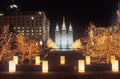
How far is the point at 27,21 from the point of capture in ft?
383

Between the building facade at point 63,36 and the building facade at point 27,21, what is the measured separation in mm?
20132

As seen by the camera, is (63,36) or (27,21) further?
(63,36)

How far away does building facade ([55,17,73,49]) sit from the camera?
5412 inches

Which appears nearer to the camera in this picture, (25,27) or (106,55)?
(106,55)

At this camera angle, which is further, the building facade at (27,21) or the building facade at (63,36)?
the building facade at (63,36)

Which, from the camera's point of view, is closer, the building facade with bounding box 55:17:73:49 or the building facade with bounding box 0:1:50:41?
the building facade with bounding box 0:1:50:41

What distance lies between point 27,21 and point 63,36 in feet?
87.8

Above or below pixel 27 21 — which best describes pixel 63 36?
below

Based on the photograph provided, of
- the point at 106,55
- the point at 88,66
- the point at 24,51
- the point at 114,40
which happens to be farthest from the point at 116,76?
the point at 24,51

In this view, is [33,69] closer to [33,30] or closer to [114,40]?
[114,40]

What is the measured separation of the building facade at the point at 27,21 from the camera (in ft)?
378

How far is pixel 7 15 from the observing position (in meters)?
115

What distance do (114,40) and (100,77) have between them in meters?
16.7

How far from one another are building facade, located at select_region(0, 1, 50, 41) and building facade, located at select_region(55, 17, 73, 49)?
20132 mm
